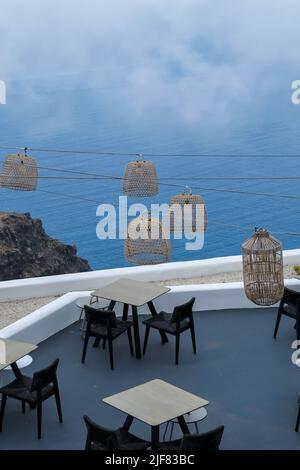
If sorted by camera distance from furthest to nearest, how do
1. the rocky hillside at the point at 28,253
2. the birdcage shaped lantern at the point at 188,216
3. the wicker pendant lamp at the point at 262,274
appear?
the rocky hillside at the point at 28,253, the birdcage shaped lantern at the point at 188,216, the wicker pendant lamp at the point at 262,274

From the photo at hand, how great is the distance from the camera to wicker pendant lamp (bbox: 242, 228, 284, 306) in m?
8.44

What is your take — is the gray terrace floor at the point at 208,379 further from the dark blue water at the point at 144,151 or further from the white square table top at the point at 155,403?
the dark blue water at the point at 144,151

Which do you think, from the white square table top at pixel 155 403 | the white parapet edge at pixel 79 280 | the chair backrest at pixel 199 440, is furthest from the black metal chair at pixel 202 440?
the white parapet edge at pixel 79 280

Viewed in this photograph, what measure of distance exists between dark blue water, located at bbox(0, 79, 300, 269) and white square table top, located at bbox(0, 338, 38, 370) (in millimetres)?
26433

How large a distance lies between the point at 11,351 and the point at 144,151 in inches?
1499

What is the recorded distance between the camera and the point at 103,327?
372 inches

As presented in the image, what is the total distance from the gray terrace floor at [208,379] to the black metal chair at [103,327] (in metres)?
0.31

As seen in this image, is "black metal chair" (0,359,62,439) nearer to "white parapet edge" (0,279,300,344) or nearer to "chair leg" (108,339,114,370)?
"chair leg" (108,339,114,370)

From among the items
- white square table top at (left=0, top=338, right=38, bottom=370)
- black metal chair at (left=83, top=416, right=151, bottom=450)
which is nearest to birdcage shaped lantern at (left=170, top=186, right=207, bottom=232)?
white square table top at (left=0, top=338, right=38, bottom=370)

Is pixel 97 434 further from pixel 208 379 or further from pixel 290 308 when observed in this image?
pixel 290 308

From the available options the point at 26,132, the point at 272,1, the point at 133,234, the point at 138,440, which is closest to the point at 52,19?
the point at 26,132

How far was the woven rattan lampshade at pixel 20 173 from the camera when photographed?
10.3 metres

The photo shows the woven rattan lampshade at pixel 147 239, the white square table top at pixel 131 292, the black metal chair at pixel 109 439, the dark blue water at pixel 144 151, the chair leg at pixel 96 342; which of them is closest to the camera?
the black metal chair at pixel 109 439

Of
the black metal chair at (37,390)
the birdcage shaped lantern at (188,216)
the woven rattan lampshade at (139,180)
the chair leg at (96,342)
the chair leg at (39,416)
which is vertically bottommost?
the chair leg at (39,416)
